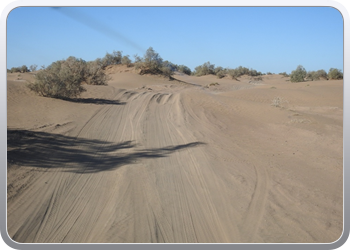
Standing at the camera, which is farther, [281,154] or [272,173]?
[281,154]

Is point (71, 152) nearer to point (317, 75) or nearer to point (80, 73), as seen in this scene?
point (80, 73)

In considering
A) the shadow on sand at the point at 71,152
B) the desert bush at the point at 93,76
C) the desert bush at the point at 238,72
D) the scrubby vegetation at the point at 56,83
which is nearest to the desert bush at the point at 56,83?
the scrubby vegetation at the point at 56,83

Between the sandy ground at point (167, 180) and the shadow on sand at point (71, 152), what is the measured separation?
3 centimetres

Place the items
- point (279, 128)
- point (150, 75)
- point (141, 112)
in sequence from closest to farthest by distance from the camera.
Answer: point (279, 128)
point (141, 112)
point (150, 75)

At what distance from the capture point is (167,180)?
6844 millimetres

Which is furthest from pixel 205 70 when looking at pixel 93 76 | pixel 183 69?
pixel 93 76

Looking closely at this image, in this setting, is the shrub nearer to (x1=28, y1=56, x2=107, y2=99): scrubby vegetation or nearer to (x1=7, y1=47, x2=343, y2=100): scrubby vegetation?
(x1=7, y1=47, x2=343, y2=100): scrubby vegetation

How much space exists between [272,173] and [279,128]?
6.81m

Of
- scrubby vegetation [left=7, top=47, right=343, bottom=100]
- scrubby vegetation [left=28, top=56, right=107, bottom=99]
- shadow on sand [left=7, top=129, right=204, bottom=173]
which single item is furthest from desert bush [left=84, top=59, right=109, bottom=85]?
shadow on sand [left=7, top=129, right=204, bottom=173]

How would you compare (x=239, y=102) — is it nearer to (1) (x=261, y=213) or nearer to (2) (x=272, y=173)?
(2) (x=272, y=173)
